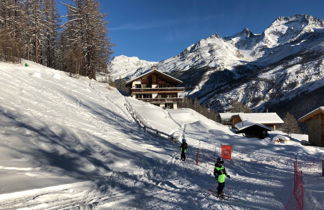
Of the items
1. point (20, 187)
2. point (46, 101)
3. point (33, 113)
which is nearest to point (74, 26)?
point (46, 101)

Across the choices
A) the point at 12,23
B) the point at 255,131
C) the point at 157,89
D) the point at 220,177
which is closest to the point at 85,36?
the point at 12,23

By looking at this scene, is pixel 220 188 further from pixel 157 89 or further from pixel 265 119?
pixel 265 119

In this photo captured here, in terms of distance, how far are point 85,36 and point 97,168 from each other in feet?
114

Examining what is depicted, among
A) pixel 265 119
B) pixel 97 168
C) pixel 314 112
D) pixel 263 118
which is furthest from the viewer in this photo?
pixel 263 118

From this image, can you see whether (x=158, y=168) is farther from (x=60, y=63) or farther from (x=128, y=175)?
(x=60, y=63)

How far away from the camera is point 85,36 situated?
42938mm

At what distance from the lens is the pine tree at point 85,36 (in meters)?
42.2

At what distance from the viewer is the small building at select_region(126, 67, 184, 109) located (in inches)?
2058

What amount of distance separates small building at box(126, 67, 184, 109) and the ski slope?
89.9 ft

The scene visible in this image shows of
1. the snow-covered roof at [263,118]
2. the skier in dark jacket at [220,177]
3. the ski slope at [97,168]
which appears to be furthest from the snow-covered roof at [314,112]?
the snow-covered roof at [263,118]

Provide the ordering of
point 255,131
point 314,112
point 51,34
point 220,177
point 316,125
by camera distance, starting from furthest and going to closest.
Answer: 1. point 51,34
2. point 255,131
3. point 316,125
4. point 314,112
5. point 220,177

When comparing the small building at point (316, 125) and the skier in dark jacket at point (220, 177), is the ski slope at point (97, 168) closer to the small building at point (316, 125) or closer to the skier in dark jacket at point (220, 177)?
the skier in dark jacket at point (220, 177)

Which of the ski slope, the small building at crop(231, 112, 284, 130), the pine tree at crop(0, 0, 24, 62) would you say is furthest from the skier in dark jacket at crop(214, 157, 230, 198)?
the small building at crop(231, 112, 284, 130)

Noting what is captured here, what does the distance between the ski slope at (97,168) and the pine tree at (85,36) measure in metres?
18.1
